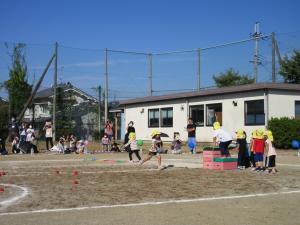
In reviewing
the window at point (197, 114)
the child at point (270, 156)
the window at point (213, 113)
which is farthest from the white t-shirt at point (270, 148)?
the window at point (197, 114)

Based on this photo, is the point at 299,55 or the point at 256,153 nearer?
the point at 256,153

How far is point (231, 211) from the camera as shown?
27.4ft

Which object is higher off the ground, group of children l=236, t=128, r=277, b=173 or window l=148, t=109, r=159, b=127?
window l=148, t=109, r=159, b=127

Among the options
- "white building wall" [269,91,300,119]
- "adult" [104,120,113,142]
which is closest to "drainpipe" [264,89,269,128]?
"white building wall" [269,91,300,119]

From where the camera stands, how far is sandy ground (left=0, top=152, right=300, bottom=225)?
771 cm

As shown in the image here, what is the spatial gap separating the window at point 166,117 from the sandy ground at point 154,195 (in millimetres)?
18975

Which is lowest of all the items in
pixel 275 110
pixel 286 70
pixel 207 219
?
pixel 207 219

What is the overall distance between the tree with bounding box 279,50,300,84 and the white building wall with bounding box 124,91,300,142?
1087 cm

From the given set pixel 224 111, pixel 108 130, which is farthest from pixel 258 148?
pixel 224 111

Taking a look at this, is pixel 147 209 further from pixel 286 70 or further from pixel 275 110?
pixel 286 70

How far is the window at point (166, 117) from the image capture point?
34688 millimetres

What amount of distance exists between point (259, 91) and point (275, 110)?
1342 mm

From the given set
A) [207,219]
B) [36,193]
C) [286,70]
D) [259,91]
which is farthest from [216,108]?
[207,219]

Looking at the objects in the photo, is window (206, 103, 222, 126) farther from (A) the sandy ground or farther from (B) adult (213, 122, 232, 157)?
(A) the sandy ground
